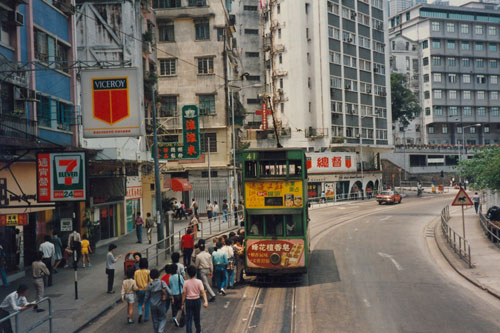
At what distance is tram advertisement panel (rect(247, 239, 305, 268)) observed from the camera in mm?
16172

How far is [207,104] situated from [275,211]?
3189 centimetres

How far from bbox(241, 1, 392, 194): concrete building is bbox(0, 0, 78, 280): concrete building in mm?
40195

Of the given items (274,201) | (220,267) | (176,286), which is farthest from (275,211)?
(176,286)

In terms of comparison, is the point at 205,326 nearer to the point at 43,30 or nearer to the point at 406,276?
the point at 406,276

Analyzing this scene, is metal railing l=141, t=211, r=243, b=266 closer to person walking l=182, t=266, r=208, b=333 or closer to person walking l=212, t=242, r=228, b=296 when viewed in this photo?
person walking l=212, t=242, r=228, b=296

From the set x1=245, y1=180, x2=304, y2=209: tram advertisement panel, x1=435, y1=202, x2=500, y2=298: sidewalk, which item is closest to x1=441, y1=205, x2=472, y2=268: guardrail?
x1=435, y1=202, x2=500, y2=298: sidewalk

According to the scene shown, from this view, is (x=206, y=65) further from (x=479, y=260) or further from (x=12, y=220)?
(x=479, y=260)

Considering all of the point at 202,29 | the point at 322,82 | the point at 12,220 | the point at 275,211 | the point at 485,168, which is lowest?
the point at 12,220

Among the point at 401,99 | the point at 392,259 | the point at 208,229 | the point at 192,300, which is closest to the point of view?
the point at 192,300

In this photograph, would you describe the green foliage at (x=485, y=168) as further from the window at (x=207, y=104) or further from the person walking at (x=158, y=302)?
the person walking at (x=158, y=302)

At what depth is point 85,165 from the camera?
627 inches

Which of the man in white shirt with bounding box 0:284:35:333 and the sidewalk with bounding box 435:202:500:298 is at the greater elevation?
the man in white shirt with bounding box 0:284:35:333

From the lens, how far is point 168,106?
4681cm

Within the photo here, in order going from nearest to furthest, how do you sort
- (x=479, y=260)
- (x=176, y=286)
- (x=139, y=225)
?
1. (x=176, y=286)
2. (x=479, y=260)
3. (x=139, y=225)
